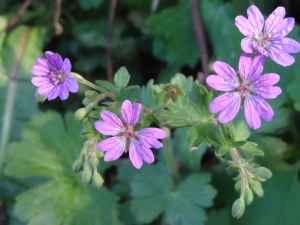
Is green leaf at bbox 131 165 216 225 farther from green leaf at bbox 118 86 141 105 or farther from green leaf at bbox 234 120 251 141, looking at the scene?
green leaf at bbox 118 86 141 105

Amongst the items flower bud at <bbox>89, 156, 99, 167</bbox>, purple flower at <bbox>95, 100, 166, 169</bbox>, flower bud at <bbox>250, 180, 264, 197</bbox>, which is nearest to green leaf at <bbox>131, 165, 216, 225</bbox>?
flower bud at <bbox>250, 180, 264, 197</bbox>

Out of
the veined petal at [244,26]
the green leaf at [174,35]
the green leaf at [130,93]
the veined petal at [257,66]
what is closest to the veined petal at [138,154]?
the green leaf at [130,93]

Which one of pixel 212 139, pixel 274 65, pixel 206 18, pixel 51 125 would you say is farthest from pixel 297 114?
pixel 51 125

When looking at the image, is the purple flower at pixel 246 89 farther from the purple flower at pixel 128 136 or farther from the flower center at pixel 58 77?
the flower center at pixel 58 77

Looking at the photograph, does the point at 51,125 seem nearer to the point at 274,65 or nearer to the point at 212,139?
the point at 212,139

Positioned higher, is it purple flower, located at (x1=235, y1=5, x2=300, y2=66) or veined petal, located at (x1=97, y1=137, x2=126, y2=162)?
purple flower, located at (x1=235, y1=5, x2=300, y2=66)

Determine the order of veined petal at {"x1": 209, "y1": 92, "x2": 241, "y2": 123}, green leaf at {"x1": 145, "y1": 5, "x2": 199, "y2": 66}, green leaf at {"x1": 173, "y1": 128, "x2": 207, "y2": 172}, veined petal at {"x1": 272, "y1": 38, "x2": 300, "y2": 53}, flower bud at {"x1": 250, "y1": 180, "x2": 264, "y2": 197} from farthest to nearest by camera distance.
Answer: green leaf at {"x1": 145, "y1": 5, "x2": 199, "y2": 66} < green leaf at {"x1": 173, "y1": 128, "x2": 207, "y2": 172} < flower bud at {"x1": 250, "y1": 180, "x2": 264, "y2": 197} < veined petal at {"x1": 272, "y1": 38, "x2": 300, "y2": 53} < veined petal at {"x1": 209, "y1": 92, "x2": 241, "y2": 123}
